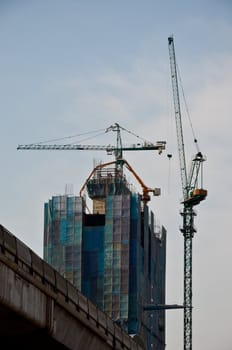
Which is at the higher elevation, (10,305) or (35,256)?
(35,256)

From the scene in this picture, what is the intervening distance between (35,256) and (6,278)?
246 inches

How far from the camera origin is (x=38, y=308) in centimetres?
5444

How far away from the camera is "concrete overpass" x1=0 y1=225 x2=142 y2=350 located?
50.6 metres

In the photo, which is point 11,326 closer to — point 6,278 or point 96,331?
point 6,278

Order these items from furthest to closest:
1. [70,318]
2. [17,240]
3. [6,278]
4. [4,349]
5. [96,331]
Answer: [96,331], [70,318], [4,349], [17,240], [6,278]

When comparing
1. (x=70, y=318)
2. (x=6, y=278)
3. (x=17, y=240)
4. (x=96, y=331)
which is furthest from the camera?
(x=96, y=331)

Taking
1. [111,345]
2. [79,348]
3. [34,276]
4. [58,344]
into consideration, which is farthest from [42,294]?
[111,345]

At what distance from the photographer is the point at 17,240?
5325cm

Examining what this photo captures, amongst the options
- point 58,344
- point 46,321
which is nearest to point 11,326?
point 46,321

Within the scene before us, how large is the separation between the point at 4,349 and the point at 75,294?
245 inches

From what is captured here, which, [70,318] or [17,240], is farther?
[70,318]

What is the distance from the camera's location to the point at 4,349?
57.4 metres

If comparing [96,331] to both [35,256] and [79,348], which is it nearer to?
[79,348]

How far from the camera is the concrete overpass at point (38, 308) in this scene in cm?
5059
